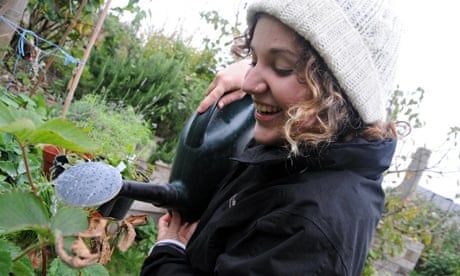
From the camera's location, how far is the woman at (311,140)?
72 cm

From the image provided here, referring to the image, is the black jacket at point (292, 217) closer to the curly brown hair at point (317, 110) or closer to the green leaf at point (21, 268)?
the curly brown hair at point (317, 110)

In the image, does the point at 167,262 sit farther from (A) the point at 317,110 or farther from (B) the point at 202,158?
(A) the point at 317,110

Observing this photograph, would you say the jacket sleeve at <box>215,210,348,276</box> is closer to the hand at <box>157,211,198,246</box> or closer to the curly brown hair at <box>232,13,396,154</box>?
the curly brown hair at <box>232,13,396,154</box>

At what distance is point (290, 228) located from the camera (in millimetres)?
707

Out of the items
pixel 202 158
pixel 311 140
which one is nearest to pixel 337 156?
pixel 311 140

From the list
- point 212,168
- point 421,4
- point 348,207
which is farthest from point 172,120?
point 348,207

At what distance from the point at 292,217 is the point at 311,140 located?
6.4 inches

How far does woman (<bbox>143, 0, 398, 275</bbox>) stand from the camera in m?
0.72

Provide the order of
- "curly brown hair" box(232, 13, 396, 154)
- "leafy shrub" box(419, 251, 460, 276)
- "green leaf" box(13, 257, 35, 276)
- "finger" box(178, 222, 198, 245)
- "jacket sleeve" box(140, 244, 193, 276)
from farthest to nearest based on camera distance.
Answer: "leafy shrub" box(419, 251, 460, 276) → "finger" box(178, 222, 198, 245) → "jacket sleeve" box(140, 244, 193, 276) → "curly brown hair" box(232, 13, 396, 154) → "green leaf" box(13, 257, 35, 276)

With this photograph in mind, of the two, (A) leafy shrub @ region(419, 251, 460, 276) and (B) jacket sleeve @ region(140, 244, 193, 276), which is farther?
(A) leafy shrub @ region(419, 251, 460, 276)

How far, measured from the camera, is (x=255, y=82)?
0.84 m

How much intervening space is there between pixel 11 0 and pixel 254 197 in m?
1.44

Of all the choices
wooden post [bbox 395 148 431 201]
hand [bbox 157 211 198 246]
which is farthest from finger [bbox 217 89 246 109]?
wooden post [bbox 395 148 431 201]

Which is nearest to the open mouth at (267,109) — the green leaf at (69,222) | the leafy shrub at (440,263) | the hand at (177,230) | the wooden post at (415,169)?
the hand at (177,230)
